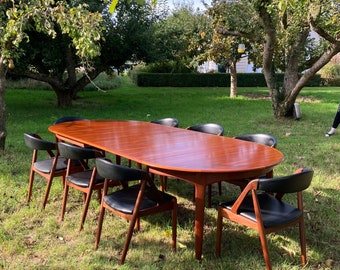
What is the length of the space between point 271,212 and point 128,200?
116 cm

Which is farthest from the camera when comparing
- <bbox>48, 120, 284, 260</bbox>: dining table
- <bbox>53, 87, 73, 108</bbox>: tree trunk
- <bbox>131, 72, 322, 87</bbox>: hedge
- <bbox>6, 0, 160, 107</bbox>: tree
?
<bbox>131, 72, 322, 87</bbox>: hedge

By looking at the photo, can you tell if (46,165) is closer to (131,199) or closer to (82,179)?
(82,179)

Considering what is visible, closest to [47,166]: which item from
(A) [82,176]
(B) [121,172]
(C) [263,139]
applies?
(A) [82,176]

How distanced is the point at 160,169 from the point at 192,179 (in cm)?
31

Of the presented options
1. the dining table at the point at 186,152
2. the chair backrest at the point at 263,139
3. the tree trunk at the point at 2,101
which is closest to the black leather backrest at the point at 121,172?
the dining table at the point at 186,152

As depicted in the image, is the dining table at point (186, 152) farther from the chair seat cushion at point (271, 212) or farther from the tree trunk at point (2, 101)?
the tree trunk at point (2, 101)

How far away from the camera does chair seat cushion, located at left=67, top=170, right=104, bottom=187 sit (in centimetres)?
362

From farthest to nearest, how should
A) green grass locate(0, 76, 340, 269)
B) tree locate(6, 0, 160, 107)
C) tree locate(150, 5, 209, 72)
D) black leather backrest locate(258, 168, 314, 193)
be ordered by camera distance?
tree locate(150, 5, 209, 72) → tree locate(6, 0, 160, 107) → green grass locate(0, 76, 340, 269) → black leather backrest locate(258, 168, 314, 193)

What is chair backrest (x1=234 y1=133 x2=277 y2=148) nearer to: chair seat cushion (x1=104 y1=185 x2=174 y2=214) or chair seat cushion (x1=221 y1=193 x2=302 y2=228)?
chair seat cushion (x1=221 y1=193 x2=302 y2=228)

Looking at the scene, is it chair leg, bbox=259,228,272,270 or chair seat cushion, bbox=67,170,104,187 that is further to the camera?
chair seat cushion, bbox=67,170,104,187

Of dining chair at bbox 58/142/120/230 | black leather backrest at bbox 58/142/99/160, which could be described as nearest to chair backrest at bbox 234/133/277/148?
dining chair at bbox 58/142/120/230

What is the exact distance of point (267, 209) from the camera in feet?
9.89

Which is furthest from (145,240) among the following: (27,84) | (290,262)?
(27,84)

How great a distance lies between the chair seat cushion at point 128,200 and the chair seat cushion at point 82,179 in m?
0.41
